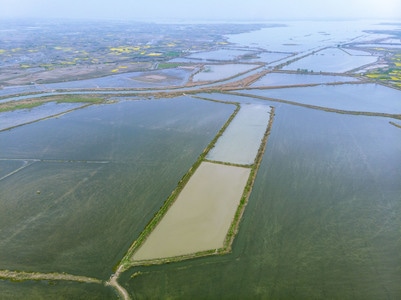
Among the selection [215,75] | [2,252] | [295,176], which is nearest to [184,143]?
[295,176]

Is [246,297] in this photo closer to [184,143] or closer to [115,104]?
[184,143]

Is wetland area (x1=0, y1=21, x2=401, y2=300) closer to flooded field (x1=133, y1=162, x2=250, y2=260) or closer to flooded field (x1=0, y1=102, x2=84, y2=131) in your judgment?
flooded field (x1=133, y1=162, x2=250, y2=260)

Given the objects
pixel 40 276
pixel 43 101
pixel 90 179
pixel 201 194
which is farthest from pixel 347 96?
pixel 43 101

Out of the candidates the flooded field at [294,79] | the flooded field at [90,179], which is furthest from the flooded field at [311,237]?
the flooded field at [294,79]

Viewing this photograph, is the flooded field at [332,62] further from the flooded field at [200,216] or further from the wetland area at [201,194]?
the flooded field at [200,216]

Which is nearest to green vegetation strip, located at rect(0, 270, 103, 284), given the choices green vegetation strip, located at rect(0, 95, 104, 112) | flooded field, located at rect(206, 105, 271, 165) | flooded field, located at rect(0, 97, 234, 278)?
flooded field, located at rect(0, 97, 234, 278)

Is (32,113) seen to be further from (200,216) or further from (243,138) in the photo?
(200,216)
